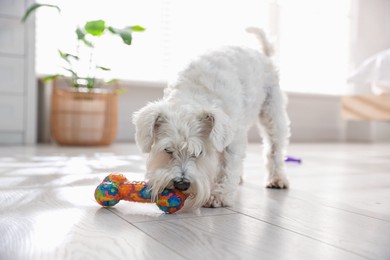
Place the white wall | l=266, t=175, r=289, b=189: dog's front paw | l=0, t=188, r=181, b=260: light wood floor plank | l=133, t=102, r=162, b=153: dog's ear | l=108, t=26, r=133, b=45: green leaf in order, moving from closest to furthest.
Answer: l=0, t=188, r=181, b=260: light wood floor plank, l=133, t=102, r=162, b=153: dog's ear, l=266, t=175, r=289, b=189: dog's front paw, l=108, t=26, r=133, b=45: green leaf, the white wall

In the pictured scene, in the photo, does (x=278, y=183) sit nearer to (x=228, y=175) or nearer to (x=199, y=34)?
(x=228, y=175)

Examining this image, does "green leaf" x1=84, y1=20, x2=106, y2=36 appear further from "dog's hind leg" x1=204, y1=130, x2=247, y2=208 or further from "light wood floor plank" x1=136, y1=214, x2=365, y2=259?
"light wood floor plank" x1=136, y1=214, x2=365, y2=259

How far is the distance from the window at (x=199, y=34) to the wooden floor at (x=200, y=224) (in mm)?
2833

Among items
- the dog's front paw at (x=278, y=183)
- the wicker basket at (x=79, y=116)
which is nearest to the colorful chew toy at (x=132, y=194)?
the dog's front paw at (x=278, y=183)

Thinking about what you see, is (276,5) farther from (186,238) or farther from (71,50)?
(186,238)

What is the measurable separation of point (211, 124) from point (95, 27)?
2916 mm

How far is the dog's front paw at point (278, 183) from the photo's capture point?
7.70 ft

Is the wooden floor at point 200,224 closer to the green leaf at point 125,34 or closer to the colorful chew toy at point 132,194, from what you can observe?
the colorful chew toy at point 132,194

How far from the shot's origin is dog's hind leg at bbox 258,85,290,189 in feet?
7.95

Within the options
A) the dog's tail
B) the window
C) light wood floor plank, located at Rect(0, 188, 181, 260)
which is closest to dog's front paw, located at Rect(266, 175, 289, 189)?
the dog's tail

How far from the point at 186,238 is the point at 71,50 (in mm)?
4262

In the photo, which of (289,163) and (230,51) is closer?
(230,51)

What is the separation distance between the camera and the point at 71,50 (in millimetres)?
5168

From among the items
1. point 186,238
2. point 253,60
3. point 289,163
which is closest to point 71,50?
point 289,163
